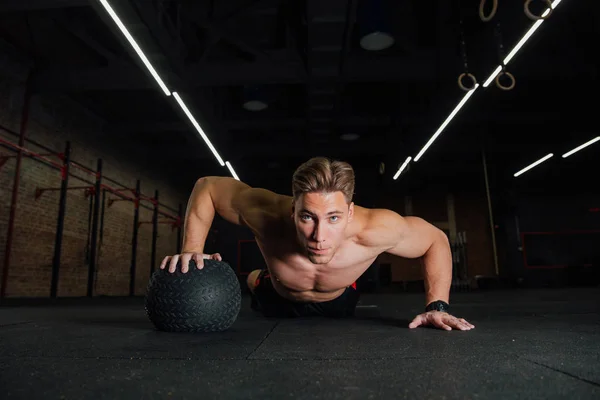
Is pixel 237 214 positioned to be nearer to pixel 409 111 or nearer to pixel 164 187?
pixel 409 111

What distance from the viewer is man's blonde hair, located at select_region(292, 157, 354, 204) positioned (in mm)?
1996

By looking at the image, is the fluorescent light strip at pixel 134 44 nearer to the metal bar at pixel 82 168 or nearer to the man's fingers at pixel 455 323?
the metal bar at pixel 82 168

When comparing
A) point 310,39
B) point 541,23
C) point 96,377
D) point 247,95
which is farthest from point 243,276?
point 96,377

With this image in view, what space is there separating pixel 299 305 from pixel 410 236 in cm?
98

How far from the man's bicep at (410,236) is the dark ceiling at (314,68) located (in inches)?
124

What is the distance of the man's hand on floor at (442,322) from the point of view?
2137 millimetres

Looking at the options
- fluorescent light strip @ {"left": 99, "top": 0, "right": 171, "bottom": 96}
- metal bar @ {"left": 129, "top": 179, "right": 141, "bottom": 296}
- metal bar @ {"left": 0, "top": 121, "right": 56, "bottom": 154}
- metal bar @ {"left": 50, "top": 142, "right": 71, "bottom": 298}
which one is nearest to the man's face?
fluorescent light strip @ {"left": 99, "top": 0, "right": 171, "bottom": 96}

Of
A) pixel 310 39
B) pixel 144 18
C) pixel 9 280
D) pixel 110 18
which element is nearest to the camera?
pixel 110 18

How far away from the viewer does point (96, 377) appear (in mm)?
1054

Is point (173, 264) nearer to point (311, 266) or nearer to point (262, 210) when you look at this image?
point (262, 210)

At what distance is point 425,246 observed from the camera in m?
2.59

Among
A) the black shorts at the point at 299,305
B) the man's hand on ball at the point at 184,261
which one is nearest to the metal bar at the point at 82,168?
the black shorts at the point at 299,305

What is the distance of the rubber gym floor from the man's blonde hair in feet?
2.16

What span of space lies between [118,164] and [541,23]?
8271mm
